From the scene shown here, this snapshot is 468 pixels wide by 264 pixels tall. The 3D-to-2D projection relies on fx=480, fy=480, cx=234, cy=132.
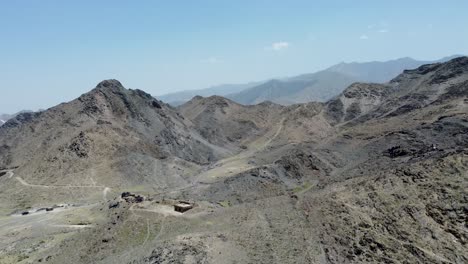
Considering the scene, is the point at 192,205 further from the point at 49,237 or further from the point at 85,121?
the point at 85,121

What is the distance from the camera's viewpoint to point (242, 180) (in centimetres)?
8606

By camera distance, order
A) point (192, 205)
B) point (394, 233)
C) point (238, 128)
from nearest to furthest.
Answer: point (394, 233), point (192, 205), point (238, 128)

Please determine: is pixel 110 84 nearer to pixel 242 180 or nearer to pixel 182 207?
pixel 242 180

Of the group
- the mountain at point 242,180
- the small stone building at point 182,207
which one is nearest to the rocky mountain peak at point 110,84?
the mountain at point 242,180

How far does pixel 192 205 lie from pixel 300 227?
15.9 m

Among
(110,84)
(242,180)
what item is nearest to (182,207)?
(242,180)

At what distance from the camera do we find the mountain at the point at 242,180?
45.0 meters

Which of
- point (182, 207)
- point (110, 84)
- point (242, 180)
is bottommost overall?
point (242, 180)

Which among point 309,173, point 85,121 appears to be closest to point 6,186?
point 85,121

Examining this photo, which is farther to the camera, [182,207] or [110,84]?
[110,84]

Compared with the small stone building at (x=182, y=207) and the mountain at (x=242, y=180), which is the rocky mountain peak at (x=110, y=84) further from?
the small stone building at (x=182, y=207)

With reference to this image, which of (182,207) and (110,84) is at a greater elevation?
(110,84)

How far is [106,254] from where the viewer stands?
4984 cm

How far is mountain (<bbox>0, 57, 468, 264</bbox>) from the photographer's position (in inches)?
1770
